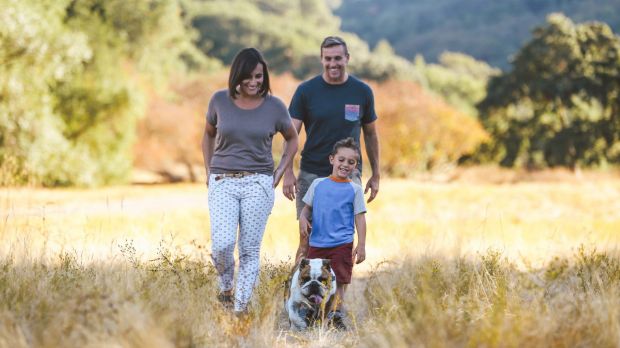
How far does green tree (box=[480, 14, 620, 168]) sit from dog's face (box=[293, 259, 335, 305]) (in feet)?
91.9

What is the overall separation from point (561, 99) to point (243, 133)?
29.5 meters

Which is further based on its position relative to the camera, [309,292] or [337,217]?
[337,217]

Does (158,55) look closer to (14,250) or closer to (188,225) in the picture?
(188,225)

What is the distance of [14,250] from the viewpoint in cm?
614

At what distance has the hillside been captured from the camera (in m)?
93.0

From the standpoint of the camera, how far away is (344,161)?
5.35 metres

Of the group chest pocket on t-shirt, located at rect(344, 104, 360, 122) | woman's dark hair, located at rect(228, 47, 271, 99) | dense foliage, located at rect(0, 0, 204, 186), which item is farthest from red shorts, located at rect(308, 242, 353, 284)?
dense foliage, located at rect(0, 0, 204, 186)

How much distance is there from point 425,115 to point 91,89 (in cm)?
1357

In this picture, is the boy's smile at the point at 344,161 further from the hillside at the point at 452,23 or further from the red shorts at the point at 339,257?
the hillside at the point at 452,23

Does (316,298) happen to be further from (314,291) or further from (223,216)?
(223,216)

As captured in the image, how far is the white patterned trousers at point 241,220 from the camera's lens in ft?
17.2

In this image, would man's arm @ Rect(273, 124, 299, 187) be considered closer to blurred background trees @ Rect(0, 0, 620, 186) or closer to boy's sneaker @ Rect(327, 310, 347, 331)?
boy's sneaker @ Rect(327, 310, 347, 331)

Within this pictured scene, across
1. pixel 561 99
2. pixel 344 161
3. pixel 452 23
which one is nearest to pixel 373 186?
pixel 344 161

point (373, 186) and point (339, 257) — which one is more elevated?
point (373, 186)
